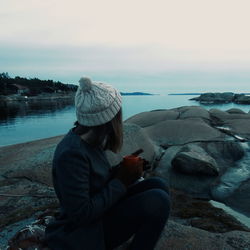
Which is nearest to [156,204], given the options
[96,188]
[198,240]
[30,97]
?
[96,188]

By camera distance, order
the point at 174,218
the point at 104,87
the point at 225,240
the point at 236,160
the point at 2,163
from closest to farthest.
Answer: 1. the point at 104,87
2. the point at 225,240
3. the point at 174,218
4. the point at 2,163
5. the point at 236,160

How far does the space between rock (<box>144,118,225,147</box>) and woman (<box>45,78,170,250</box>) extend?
7.67 meters

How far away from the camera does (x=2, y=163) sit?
6.86 m

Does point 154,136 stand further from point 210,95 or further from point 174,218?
point 210,95

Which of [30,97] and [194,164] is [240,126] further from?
[30,97]

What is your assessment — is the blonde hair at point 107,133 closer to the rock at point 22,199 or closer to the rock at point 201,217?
the rock at point 22,199

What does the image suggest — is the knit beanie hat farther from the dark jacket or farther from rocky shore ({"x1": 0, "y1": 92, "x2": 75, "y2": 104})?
rocky shore ({"x1": 0, "y1": 92, "x2": 75, "y2": 104})

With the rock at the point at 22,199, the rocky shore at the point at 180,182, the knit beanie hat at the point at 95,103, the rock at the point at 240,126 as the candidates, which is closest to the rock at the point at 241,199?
the rocky shore at the point at 180,182

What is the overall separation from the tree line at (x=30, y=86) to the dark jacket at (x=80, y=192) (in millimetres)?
88865

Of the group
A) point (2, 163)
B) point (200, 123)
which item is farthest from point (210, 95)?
point (2, 163)

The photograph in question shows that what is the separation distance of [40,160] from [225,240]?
427 cm

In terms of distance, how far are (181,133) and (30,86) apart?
338 feet

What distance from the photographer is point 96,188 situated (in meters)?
2.06

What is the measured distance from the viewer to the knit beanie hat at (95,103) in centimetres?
193
